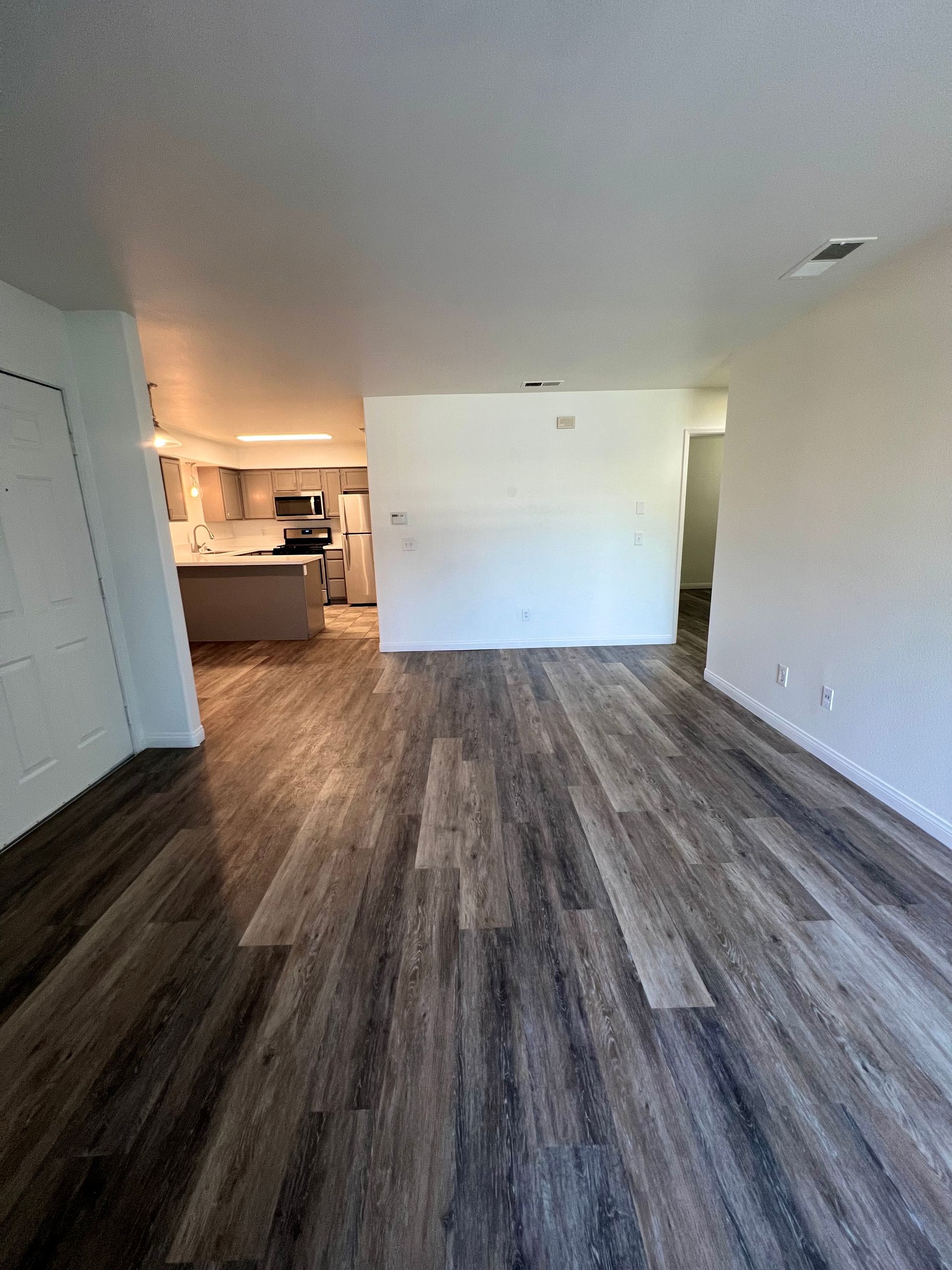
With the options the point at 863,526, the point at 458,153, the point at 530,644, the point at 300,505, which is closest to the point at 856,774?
the point at 863,526

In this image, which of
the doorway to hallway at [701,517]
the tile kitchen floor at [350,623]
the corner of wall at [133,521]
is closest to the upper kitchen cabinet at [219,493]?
the tile kitchen floor at [350,623]

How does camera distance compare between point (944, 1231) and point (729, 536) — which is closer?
point (944, 1231)

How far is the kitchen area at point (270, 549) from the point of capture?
5426 mm

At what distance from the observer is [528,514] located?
15.3 feet

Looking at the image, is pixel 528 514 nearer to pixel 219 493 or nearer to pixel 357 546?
pixel 357 546

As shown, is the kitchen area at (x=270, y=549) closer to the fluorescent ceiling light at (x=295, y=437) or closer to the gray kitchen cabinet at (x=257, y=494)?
the gray kitchen cabinet at (x=257, y=494)

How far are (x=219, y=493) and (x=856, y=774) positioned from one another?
7.57m

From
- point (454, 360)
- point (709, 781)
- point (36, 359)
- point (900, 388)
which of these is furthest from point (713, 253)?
point (36, 359)

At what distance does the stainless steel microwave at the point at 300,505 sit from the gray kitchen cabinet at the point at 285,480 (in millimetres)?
63

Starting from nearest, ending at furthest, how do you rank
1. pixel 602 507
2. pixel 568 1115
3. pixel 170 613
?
1. pixel 568 1115
2. pixel 170 613
3. pixel 602 507

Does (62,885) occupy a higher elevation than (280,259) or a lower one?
lower

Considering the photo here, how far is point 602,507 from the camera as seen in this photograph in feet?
15.4

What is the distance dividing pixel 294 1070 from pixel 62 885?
1.40 metres

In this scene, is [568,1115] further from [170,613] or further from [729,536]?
[729,536]
